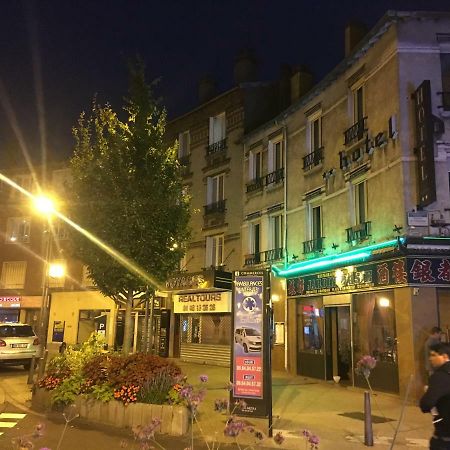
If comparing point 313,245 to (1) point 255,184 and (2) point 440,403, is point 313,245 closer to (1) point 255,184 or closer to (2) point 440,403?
(1) point 255,184

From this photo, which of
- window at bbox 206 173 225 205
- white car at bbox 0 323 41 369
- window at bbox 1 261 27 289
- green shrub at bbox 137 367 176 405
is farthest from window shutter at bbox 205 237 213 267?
window at bbox 1 261 27 289

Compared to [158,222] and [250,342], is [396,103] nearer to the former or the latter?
A: [158,222]

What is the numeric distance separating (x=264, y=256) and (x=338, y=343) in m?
4.95

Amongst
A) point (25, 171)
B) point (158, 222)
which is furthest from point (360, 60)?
point (25, 171)

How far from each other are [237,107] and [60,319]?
55.5 feet

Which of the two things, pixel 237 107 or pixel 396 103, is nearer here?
pixel 396 103

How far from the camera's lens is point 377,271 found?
522 inches

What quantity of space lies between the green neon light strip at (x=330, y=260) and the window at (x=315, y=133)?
4.06m

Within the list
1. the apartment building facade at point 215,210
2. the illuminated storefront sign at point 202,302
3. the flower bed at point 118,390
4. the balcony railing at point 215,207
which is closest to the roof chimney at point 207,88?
the apartment building facade at point 215,210

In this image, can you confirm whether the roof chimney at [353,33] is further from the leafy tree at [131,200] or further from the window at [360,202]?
the leafy tree at [131,200]

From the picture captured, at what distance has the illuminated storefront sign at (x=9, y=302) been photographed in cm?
3300

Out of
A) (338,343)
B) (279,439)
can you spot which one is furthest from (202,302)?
(279,439)

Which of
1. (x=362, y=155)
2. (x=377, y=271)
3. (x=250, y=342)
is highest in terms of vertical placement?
(x=362, y=155)

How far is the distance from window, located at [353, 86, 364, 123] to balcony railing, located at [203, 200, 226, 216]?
8.46m
